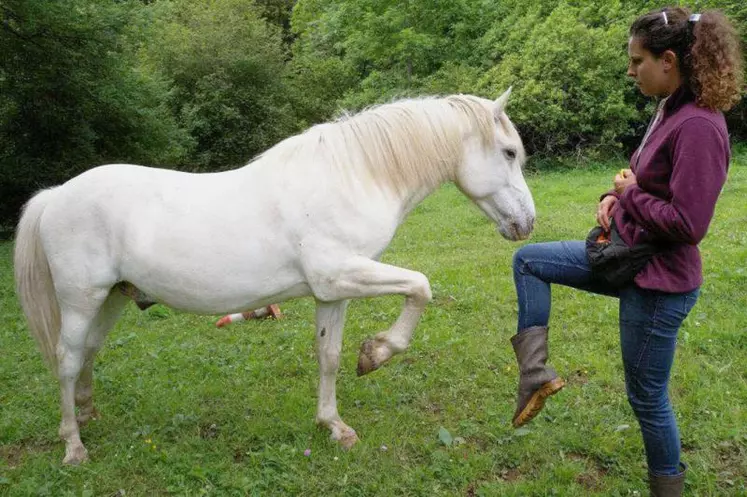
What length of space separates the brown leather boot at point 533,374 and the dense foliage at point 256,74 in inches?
458

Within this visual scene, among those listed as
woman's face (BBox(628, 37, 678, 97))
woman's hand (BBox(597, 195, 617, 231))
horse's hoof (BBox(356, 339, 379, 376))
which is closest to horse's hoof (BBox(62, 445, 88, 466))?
horse's hoof (BBox(356, 339, 379, 376))

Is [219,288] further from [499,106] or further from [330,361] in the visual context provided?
[499,106]

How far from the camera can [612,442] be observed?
3.44 m

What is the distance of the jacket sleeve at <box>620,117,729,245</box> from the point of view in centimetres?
215

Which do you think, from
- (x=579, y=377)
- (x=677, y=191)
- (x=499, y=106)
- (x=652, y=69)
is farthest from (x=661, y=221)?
(x=579, y=377)

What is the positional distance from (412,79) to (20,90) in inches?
496

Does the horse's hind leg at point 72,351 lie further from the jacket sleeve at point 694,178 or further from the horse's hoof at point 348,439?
the jacket sleeve at point 694,178

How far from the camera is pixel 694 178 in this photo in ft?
7.04

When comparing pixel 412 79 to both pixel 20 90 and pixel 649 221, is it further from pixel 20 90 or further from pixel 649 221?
pixel 649 221

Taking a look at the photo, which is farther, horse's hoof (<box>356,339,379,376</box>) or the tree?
the tree

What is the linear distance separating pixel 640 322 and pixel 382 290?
126cm

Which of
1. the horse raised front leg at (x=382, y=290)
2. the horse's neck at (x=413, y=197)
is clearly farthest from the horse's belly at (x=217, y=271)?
the horse's neck at (x=413, y=197)

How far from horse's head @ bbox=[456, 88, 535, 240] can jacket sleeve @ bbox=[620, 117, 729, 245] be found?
4.10 feet

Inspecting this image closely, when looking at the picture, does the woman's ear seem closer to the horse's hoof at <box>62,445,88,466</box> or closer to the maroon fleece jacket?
the maroon fleece jacket
